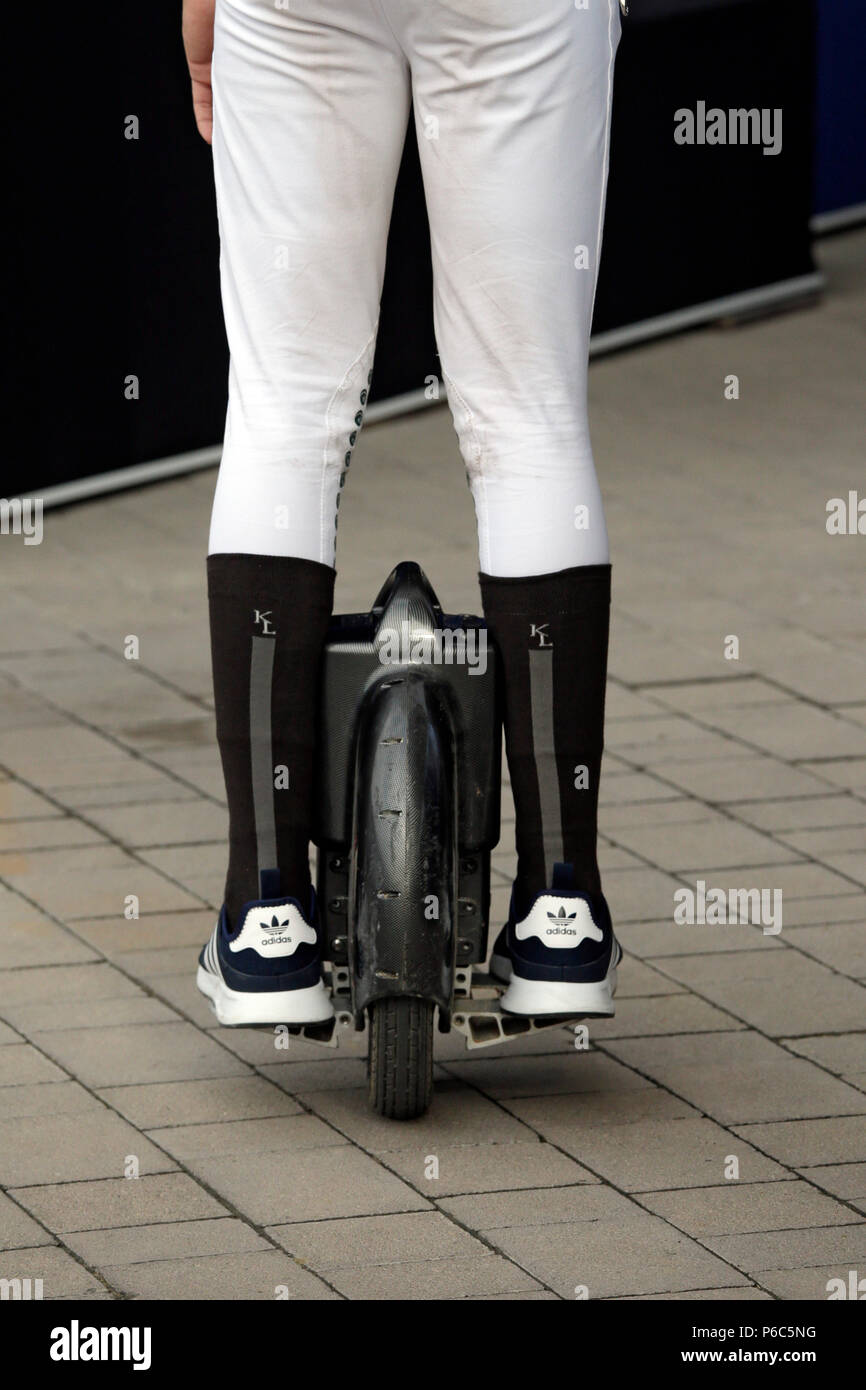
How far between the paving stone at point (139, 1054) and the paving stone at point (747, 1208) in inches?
26.1

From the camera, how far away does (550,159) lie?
2684 millimetres

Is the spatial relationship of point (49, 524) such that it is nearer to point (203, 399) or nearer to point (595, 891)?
point (203, 399)

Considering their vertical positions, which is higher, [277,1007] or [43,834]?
[277,1007]

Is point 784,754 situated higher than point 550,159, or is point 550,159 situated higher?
point 550,159

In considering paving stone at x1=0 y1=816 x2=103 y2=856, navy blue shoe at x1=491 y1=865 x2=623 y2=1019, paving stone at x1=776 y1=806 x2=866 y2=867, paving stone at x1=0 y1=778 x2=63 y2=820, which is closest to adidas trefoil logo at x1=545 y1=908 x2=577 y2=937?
navy blue shoe at x1=491 y1=865 x2=623 y2=1019

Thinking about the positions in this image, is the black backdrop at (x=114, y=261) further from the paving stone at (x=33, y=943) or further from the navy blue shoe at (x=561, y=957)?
the navy blue shoe at (x=561, y=957)

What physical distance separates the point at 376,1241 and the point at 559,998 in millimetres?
417

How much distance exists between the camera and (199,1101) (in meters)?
2.99

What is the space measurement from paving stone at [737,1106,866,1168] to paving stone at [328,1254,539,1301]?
453mm

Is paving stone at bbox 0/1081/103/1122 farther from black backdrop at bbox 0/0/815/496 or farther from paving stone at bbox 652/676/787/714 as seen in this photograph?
black backdrop at bbox 0/0/815/496

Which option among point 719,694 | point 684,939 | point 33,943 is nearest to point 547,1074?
point 684,939

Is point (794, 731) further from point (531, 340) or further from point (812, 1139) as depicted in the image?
point (531, 340)

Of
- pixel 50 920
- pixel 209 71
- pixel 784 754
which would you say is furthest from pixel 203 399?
pixel 209 71

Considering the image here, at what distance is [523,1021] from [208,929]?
81cm
